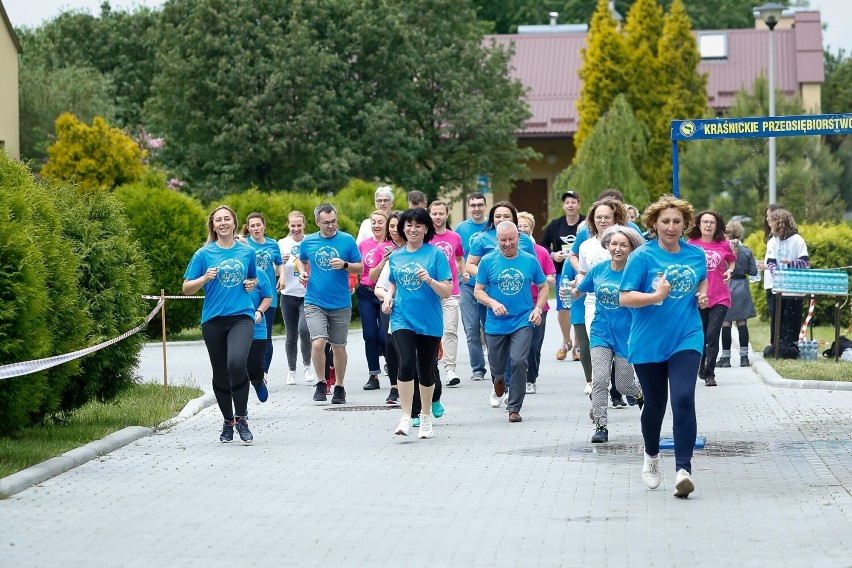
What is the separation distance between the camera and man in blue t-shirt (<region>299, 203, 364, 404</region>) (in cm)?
1530

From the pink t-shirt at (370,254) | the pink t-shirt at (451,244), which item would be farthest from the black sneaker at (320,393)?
the pink t-shirt at (451,244)

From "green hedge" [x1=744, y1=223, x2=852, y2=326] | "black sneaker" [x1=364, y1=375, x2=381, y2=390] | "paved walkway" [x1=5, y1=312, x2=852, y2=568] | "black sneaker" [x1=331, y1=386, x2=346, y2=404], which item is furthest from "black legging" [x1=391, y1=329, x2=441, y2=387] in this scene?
"green hedge" [x1=744, y1=223, x2=852, y2=326]

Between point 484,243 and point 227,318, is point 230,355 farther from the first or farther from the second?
point 484,243

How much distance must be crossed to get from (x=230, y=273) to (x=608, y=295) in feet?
9.47

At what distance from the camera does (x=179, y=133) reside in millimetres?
46938

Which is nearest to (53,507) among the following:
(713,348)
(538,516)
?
(538,516)

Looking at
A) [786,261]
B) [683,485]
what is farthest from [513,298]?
[786,261]

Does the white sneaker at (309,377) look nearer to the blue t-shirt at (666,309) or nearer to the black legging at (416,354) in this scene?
the black legging at (416,354)

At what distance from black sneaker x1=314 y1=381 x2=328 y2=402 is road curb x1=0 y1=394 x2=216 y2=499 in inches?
57.4

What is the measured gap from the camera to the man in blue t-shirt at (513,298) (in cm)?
1321

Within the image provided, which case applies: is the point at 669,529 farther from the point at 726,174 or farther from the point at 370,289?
the point at 726,174

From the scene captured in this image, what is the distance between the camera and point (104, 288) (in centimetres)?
1336

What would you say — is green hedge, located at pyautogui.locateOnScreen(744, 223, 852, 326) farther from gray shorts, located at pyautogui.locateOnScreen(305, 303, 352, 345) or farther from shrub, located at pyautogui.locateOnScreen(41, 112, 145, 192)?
shrub, located at pyautogui.locateOnScreen(41, 112, 145, 192)

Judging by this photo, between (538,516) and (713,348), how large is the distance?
830cm
